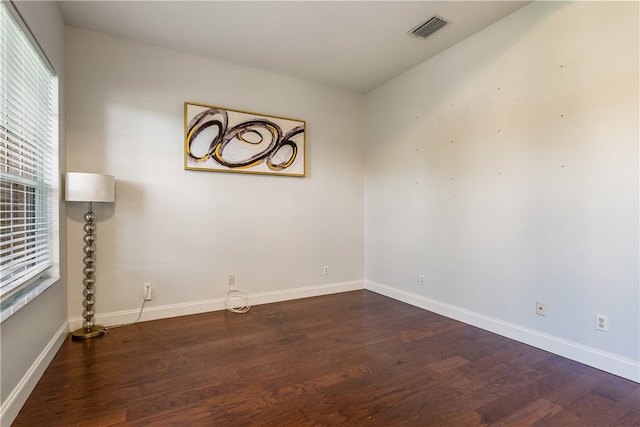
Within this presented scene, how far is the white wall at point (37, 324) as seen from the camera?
1.63 m

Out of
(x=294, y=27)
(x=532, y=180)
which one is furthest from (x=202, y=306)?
(x=532, y=180)

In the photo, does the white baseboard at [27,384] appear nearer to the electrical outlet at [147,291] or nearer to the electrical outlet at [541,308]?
the electrical outlet at [147,291]

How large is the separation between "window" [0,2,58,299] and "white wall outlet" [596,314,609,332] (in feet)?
11.9

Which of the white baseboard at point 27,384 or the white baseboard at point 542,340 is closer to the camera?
the white baseboard at point 27,384

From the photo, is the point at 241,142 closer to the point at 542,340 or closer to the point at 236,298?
the point at 236,298

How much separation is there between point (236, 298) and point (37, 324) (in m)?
1.79

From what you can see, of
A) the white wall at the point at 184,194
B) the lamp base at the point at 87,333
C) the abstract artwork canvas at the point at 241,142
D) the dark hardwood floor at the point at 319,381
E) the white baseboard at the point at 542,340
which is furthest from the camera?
the abstract artwork canvas at the point at 241,142

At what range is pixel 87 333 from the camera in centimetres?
273

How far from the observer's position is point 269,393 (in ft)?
6.27

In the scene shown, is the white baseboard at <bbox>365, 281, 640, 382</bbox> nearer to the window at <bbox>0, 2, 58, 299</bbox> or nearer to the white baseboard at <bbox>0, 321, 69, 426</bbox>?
the white baseboard at <bbox>0, 321, 69, 426</bbox>

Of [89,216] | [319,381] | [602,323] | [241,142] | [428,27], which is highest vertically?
[428,27]

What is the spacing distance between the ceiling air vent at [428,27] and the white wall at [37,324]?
288cm

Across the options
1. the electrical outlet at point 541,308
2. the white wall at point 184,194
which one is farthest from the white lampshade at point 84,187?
the electrical outlet at point 541,308

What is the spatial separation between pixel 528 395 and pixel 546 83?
7.43ft
